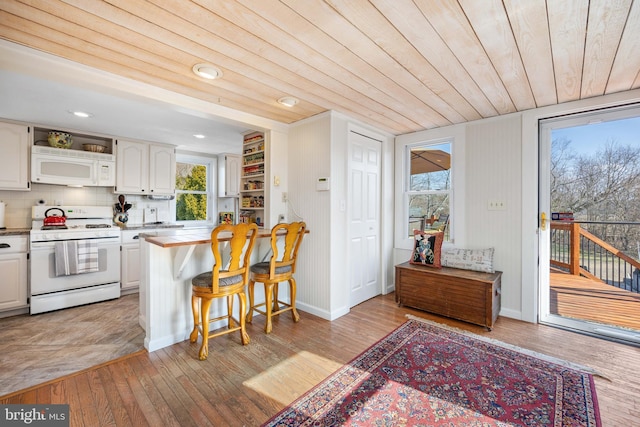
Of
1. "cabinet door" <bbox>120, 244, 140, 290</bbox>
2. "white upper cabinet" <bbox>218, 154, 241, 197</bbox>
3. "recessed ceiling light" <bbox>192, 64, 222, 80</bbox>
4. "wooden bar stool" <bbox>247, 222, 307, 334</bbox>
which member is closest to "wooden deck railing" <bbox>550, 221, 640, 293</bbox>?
"wooden bar stool" <bbox>247, 222, 307, 334</bbox>

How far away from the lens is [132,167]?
422cm

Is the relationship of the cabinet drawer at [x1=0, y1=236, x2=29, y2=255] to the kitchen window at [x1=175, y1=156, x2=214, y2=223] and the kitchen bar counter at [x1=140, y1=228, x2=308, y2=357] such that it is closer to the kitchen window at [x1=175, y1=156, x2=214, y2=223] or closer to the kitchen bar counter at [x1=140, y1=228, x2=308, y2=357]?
the kitchen bar counter at [x1=140, y1=228, x2=308, y2=357]

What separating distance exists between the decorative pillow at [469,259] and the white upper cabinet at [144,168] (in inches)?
167

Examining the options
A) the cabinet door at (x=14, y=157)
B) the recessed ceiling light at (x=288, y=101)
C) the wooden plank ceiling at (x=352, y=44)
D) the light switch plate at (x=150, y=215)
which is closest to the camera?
the wooden plank ceiling at (x=352, y=44)

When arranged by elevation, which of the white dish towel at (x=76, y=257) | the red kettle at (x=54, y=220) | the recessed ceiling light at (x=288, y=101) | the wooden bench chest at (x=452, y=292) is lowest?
the wooden bench chest at (x=452, y=292)

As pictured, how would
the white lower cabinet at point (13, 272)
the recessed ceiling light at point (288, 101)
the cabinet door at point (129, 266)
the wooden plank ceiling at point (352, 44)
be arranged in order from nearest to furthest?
the wooden plank ceiling at point (352, 44) → the recessed ceiling light at point (288, 101) → the white lower cabinet at point (13, 272) → the cabinet door at point (129, 266)

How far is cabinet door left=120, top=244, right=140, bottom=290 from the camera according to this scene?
383 cm

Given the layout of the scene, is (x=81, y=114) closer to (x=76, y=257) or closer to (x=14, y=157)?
(x=14, y=157)

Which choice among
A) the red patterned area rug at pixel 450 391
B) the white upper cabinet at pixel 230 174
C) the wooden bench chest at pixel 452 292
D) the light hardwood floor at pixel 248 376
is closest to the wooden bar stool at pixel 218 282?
the light hardwood floor at pixel 248 376

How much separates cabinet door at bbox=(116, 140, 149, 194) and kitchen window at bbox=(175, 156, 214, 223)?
77 cm

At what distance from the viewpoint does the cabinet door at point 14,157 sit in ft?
10.8

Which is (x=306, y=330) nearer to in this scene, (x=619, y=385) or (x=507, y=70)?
(x=619, y=385)

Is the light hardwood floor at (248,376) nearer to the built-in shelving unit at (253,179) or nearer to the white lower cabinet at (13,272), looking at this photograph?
the built-in shelving unit at (253,179)

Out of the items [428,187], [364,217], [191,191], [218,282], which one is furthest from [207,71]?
[191,191]
